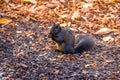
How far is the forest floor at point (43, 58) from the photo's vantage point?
558 centimetres

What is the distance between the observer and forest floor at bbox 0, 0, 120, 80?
18.3 feet

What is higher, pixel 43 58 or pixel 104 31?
pixel 104 31

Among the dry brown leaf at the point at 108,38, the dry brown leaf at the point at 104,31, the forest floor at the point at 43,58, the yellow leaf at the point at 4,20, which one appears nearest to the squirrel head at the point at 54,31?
the forest floor at the point at 43,58

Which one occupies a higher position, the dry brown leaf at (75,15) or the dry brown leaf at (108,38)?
the dry brown leaf at (75,15)

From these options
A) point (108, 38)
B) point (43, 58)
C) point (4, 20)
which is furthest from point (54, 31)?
point (4, 20)

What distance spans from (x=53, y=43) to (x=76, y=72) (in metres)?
1.10

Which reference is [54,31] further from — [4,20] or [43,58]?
[4,20]

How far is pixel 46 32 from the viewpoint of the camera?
22.7ft

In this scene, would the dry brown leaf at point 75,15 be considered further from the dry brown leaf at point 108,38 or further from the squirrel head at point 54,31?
the squirrel head at point 54,31

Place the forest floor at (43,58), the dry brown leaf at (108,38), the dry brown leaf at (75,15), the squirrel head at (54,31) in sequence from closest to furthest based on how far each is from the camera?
the forest floor at (43,58) → the squirrel head at (54,31) → the dry brown leaf at (108,38) → the dry brown leaf at (75,15)

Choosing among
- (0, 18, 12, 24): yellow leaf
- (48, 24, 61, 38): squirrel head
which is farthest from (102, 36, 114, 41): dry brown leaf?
(0, 18, 12, 24): yellow leaf

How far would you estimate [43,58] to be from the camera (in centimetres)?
602

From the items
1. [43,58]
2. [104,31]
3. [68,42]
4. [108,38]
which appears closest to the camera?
[43,58]

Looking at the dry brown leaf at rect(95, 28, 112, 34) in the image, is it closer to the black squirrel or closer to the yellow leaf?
the black squirrel
